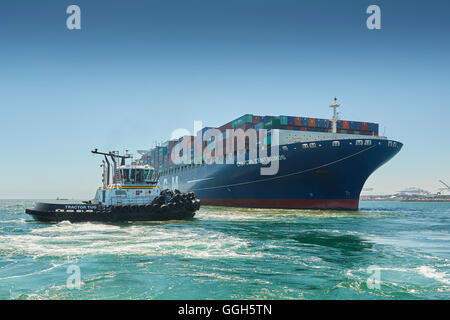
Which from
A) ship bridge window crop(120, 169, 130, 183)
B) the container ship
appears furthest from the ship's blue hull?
ship bridge window crop(120, 169, 130, 183)

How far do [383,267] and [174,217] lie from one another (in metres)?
16.6

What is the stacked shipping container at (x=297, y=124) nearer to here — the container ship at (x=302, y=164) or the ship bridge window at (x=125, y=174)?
the container ship at (x=302, y=164)

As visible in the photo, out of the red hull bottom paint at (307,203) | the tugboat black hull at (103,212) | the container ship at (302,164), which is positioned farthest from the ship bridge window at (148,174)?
the red hull bottom paint at (307,203)

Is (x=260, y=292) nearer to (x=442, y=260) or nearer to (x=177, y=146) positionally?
(x=442, y=260)

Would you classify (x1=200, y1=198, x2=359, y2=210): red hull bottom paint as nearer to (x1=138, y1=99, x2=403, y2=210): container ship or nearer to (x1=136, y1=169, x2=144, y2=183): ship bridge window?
(x1=138, y1=99, x2=403, y2=210): container ship

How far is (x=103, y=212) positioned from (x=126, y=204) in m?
1.90

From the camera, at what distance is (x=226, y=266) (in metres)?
9.99

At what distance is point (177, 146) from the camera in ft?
203

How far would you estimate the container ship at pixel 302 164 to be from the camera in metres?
34.7

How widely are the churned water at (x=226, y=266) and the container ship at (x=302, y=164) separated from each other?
18198 mm

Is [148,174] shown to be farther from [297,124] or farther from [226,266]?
[297,124]

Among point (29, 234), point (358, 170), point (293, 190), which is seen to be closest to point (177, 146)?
point (293, 190)

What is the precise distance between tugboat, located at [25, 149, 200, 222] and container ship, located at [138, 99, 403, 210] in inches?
569

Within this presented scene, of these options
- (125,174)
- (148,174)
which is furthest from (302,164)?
(125,174)
